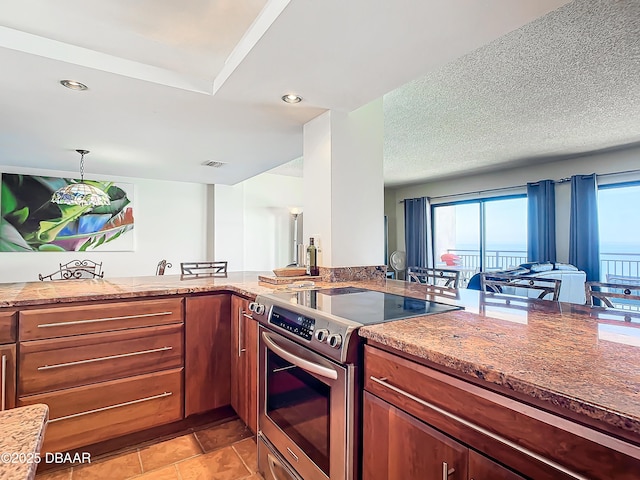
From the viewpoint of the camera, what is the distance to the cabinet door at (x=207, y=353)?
2.09 m

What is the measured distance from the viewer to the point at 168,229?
540 cm

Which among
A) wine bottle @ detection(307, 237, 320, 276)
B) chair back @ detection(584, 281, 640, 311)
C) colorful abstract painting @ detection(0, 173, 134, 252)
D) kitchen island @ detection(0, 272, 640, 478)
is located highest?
colorful abstract painting @ detection(0, 173, 134, 252)

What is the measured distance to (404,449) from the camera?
0.96 m

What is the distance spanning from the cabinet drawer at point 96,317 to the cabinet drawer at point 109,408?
306mm

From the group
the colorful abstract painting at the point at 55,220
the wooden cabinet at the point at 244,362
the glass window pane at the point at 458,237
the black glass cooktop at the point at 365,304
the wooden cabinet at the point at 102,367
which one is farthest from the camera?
the glass window pane at the point at 458,237

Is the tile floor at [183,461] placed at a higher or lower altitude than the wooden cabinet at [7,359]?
lower

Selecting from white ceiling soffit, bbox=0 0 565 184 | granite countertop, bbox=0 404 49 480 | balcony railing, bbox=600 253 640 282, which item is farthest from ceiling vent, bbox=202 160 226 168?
balcony railing, bbox=600 253 640 282

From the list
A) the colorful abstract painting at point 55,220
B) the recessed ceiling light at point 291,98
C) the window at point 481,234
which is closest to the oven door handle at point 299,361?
the recessed ceiling light at point 291,98

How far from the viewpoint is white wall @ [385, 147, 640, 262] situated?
457 centimetres

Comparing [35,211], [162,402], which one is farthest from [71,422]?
[35,211]

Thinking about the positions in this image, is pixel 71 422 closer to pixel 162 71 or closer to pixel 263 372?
pixel 263 372

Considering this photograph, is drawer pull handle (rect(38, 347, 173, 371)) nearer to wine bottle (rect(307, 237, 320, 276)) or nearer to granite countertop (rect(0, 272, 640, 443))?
granite countertop (rect(0, 272, 640, 443))

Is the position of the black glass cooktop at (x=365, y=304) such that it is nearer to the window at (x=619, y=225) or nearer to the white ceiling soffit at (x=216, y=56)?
the white ceiling soffit at (x=216, y=56)

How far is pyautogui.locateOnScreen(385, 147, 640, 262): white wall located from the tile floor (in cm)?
530
